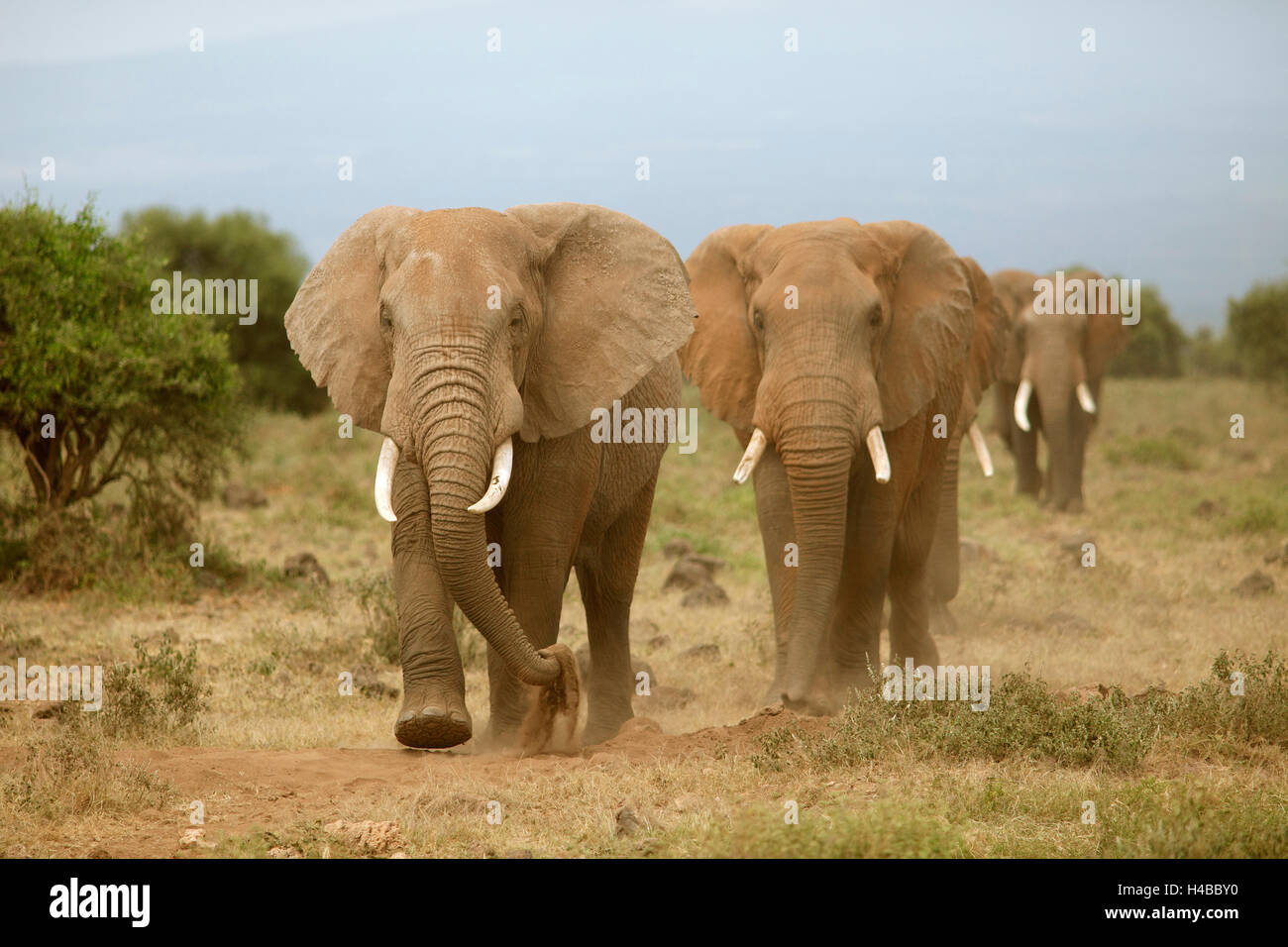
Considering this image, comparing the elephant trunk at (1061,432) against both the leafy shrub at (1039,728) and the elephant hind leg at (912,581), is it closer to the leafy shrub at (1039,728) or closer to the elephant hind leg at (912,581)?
the elephant hind leg at (912,581)

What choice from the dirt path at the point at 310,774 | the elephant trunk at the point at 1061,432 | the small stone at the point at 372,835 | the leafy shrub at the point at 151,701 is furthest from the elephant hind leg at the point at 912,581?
the elephant trunk at the point at 1061,432

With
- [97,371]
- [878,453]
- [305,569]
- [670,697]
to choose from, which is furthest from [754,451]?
[97,371]

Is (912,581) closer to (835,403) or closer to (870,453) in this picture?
(870,453)

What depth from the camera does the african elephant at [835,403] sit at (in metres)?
9.27

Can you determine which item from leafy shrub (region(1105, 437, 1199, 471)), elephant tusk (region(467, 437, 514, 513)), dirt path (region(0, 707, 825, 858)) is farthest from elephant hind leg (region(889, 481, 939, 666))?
leafy shrub (region(1105, 437, 1199, 471))

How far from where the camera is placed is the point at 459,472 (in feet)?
23.2

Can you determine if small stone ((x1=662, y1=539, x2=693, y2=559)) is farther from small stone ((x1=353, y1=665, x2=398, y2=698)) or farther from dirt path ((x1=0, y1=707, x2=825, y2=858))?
dirt path ((x1=0, y1=707, x2=825, y2=858))

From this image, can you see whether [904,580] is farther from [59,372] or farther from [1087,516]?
[1087,516]

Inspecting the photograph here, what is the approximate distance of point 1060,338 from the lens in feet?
71.3

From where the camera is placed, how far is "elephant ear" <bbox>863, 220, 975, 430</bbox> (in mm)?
9891

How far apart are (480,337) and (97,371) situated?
24.7 ft

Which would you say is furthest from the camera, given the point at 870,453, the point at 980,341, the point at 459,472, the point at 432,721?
the point at 980,341

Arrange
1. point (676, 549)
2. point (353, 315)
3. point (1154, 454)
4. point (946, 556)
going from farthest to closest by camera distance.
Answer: point (1154, 454) < point (676, 549) < point (946, 556) < point (353, 315)
